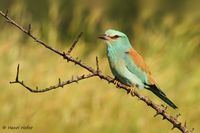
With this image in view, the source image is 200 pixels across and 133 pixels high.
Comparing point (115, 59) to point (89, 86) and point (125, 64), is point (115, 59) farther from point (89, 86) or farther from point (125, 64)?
point (89, 86)

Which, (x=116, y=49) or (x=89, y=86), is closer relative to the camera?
(x=116, y=49)

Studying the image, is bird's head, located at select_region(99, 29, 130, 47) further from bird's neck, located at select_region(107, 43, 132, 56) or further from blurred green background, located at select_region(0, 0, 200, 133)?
blurred green background, located at select_region(0, 0, 200, 133)

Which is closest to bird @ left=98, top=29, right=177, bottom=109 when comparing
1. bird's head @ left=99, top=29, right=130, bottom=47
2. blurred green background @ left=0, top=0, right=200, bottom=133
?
bird's head @ left=99, top=29, right=130, bottom=47

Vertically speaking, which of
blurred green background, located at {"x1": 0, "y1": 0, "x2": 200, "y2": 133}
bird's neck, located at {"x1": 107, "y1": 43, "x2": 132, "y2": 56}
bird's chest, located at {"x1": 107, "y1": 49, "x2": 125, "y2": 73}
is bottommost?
bird's chest, located at {"x1": 107, "y1": 49, "x2": 125, "y2": 73}

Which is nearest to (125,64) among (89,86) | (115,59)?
(115,59)

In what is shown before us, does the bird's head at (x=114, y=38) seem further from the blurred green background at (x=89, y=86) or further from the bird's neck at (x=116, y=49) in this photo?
the blurred green background at (x=89, y=86)

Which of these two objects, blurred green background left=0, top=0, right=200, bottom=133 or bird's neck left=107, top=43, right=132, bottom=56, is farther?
blurred green background left=0, top=0, right=200, bottom=133

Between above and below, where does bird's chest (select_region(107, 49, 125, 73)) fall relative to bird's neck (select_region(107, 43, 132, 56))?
below

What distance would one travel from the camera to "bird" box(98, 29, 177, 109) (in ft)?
17.1

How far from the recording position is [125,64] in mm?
5352

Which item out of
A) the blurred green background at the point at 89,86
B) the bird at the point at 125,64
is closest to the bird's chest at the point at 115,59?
the bird at the point at 125,64

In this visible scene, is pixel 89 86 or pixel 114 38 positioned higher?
pixel 89 86

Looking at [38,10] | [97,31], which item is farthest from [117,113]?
[38,10]

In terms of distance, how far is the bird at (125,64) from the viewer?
5.22m
